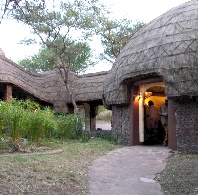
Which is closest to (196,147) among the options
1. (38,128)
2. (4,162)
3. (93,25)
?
(38,128)

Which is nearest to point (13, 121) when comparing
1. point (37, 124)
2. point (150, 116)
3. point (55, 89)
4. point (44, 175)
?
point (37, 124)

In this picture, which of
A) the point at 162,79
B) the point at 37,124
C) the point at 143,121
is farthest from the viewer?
the point at 143,121

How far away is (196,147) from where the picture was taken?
873 centimetres

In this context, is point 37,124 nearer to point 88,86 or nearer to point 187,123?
point 187,123

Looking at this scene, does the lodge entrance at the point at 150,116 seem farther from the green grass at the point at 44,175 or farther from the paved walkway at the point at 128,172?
the green grass at the point at 44,175

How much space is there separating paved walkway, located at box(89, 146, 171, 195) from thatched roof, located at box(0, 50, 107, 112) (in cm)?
950

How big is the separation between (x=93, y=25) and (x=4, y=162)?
12211 mm

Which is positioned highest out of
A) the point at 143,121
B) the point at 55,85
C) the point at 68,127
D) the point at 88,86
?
the point at 55,85

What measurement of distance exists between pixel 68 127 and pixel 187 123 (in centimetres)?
470

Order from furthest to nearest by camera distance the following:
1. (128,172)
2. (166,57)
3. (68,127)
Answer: (68,127) < (166,57) < (128,172)

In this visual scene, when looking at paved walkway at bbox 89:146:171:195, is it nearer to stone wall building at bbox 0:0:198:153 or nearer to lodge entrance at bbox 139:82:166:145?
stone wall building at bbox 0:0:198:153

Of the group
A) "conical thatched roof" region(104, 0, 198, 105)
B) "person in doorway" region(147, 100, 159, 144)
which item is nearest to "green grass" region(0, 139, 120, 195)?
"conical thatched roof" region(104, 0, 198, 105)

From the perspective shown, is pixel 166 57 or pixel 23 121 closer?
pixel 23 121

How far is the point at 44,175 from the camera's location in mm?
5309
